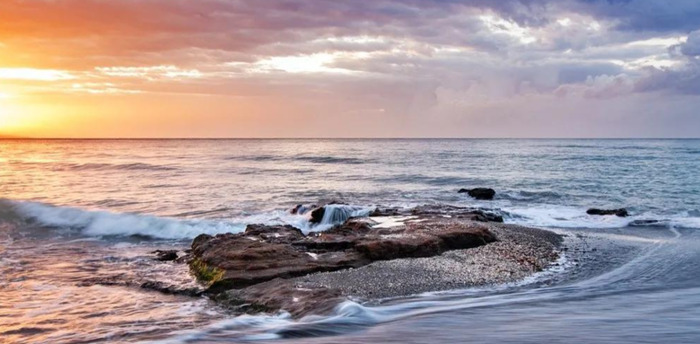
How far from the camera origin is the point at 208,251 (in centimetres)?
1211

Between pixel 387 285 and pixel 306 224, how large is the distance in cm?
1154

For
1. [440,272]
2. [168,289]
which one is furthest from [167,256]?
[440,272]

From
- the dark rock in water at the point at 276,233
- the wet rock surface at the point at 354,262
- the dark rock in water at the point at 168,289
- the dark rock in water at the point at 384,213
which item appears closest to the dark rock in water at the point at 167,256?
the wet rock surface at the point at 354,262

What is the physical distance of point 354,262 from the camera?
1128 cm

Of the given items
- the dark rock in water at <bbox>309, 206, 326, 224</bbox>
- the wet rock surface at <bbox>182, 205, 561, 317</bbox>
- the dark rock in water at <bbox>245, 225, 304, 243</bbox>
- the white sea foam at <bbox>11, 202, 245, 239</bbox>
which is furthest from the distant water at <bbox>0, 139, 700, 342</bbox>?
the dark rock in water at <bbox>245, 225, 304, 243</bbox>

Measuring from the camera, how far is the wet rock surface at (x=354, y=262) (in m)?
9.23

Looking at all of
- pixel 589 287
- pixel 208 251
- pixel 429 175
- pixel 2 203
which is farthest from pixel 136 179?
pixel 589 287

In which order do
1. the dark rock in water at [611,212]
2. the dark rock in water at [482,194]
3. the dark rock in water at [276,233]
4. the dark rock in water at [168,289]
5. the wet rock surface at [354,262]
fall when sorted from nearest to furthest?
the wet rock surface at [354,262] → the dark rock in water at [168,289] → the dark rock in water at [276,233] → the dark rock in water at [611,212] → the dark rock in water at [482,194]

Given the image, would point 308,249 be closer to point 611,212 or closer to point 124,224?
point 124,224

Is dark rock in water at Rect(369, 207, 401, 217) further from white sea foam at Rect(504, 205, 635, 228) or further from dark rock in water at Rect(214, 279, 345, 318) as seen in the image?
dark rock in water at Rect(214, 279, 345, 318)

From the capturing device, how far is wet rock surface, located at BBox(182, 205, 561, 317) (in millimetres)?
9234

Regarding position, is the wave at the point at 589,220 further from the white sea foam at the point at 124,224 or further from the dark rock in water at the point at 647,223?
the white sea foam at the point at 124,224

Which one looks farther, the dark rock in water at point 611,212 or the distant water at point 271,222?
the dark rock in water at point 611,212

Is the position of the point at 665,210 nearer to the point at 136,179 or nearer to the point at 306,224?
the point at 306,224
